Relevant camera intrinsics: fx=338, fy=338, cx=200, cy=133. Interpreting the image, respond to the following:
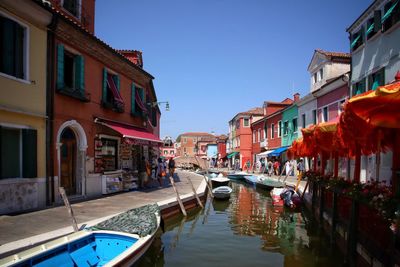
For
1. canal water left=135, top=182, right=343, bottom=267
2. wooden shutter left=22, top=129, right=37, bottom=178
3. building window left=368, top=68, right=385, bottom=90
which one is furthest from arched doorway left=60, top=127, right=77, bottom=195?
building window left=368, top=68, right=385, bottom=90

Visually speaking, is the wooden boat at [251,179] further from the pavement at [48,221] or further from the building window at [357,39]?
the pavement at [48,221]

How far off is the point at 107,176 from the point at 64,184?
84.4 inches

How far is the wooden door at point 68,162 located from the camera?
12.1m

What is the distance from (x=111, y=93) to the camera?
607 inches

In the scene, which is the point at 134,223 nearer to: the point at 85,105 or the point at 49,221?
the point at 49,221

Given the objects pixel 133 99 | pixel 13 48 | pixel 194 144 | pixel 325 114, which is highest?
pixel 13 48

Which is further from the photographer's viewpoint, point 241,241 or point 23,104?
point 241,241

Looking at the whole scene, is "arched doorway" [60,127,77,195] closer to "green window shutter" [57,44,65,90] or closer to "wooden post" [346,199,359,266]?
"green window shutter" [57,44,65,90]

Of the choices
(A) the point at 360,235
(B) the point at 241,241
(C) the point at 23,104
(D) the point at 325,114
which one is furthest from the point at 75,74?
(D) the point at 325,114

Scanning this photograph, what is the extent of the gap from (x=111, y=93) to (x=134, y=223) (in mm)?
9300

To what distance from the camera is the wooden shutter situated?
31.7 ft

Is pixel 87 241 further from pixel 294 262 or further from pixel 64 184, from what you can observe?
pixel 64 184

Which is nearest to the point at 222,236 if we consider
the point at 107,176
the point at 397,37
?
the point at 107,176

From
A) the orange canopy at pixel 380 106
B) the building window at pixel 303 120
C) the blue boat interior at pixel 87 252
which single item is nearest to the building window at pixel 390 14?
the orange canopy at pixel 380 106
